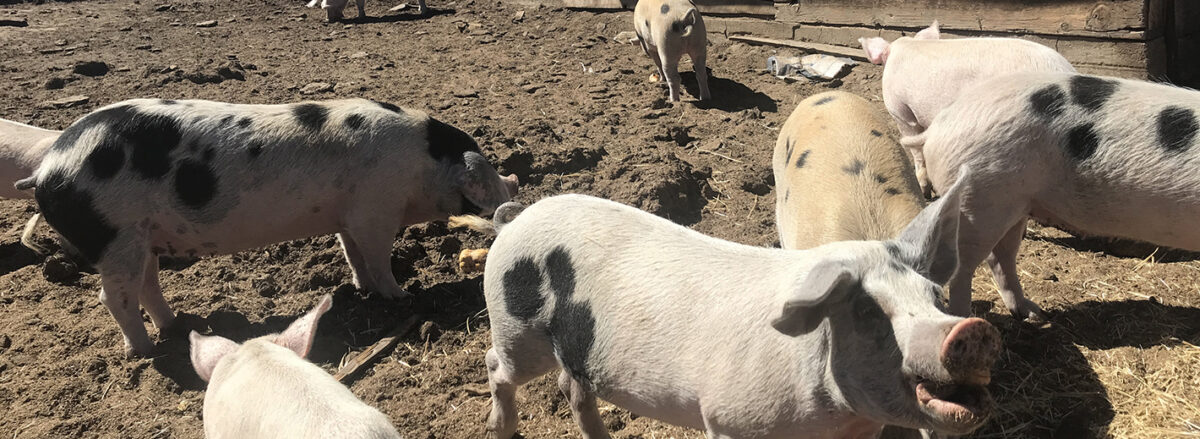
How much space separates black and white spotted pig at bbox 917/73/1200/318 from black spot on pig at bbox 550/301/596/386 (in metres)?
2.01

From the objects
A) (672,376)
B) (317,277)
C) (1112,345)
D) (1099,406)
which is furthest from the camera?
(317,277)

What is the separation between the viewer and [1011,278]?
15.1ft

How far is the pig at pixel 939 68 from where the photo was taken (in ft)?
18.3

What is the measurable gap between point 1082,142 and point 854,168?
1.11 metres

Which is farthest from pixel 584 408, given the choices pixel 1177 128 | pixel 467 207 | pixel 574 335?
pixel 1177 128

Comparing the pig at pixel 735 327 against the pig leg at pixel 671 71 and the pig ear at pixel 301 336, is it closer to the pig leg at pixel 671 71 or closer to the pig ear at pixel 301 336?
the pig ear at pixel 301 336

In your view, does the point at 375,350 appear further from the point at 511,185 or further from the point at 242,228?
the point at 511,185

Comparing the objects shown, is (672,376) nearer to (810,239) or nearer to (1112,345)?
(810,239)

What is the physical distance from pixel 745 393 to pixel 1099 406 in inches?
91.7

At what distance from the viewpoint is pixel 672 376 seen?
109 inches

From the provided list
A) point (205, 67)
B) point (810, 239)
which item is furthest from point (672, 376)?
point (205, 67)

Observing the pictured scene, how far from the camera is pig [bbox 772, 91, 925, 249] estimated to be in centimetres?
353

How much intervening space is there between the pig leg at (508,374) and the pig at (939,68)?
3.27 m

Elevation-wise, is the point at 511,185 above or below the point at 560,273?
below
